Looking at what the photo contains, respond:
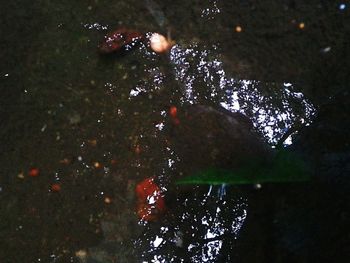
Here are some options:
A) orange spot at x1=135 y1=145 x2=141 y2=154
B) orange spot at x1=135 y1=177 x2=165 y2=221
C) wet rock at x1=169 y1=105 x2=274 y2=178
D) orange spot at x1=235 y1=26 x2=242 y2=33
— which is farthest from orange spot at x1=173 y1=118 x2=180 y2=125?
orange spot at x1=235 y1=26 x2=242 y2=33

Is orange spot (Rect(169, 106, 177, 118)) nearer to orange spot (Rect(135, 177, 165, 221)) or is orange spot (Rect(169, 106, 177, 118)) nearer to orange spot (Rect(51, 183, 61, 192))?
orange spot (Rect(135, 177, 165, 221))

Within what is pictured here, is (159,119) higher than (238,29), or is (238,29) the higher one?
(238,29)

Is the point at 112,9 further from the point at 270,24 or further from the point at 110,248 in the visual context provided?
the point at 110,248

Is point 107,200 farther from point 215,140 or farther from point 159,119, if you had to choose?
point 215,140

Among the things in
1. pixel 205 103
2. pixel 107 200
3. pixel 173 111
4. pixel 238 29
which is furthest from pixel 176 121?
pixel 238 29

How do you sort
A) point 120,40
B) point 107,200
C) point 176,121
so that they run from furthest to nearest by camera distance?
point 120,40
point 176,121
point 107,200

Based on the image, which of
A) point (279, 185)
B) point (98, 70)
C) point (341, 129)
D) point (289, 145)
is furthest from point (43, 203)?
point (341, 129)

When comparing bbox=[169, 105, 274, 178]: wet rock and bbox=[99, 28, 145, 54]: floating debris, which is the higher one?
bbox=[99, 28, 145, 54]: floating debris

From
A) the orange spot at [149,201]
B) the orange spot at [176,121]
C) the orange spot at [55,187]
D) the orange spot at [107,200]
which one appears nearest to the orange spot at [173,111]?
the orange spot at [176,121]
